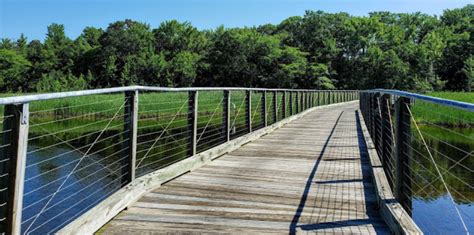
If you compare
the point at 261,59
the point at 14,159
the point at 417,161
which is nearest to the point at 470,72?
the point at 261,59

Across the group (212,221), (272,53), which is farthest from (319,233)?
(272,53)

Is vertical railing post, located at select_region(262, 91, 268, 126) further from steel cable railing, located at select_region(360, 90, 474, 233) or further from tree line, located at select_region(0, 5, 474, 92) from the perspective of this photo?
tree line, located at select_region(0, 5, 474, 92)

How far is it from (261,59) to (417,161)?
56054 millimetres

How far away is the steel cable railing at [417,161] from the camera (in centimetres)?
357

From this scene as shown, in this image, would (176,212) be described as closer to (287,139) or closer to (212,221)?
(212,221)

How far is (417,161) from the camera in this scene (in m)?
6.02

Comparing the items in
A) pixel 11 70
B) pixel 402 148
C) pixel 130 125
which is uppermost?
Result: pixel 11 70

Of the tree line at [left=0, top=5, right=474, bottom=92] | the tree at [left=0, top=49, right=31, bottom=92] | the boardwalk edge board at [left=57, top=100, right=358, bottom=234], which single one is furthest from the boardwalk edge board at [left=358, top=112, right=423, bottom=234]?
the tree at [left=0, top=49, right=31, bottom=92]

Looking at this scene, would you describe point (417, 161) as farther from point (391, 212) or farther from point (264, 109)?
point (264, 109)

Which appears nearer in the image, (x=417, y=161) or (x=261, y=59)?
(x=417, y=161)

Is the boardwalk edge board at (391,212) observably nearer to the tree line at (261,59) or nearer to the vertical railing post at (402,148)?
the vertical railing post at (402,148)

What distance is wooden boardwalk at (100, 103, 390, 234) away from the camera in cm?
327

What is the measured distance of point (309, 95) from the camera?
21797 millimetres

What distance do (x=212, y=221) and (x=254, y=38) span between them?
60.7m
